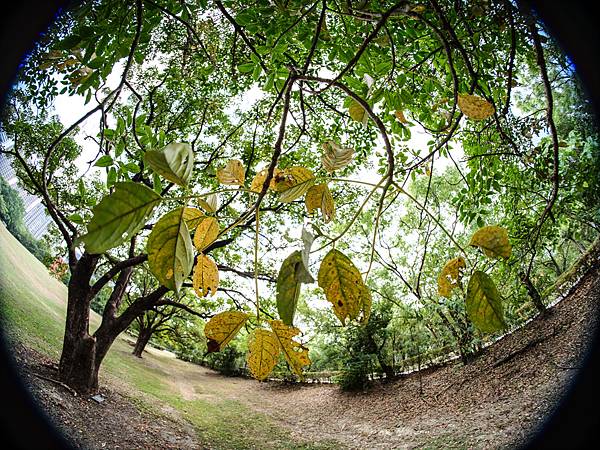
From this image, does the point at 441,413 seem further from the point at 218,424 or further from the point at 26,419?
the point at 26,419

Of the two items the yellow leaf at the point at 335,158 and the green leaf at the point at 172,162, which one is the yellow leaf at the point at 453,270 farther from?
the green leaf at the point at 172,162

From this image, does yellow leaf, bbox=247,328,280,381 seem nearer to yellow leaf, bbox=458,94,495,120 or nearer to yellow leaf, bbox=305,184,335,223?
yellow leaf, bbox=305,184,335,223

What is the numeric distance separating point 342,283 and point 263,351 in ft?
0.30

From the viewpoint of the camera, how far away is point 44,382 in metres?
3.65

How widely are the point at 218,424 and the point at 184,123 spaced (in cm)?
473

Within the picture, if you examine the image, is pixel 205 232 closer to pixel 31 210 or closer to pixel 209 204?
pixel 209 204

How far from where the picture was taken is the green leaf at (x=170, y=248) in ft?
0.75

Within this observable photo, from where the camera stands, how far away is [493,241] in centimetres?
29

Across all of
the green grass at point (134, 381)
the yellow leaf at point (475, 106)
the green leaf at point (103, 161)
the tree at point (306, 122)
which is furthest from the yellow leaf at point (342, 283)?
the green grass at point (134, 381)

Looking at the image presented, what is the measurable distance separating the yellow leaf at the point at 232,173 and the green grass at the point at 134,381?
4.61 metres

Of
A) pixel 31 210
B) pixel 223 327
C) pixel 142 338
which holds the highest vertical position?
pixel 223 327

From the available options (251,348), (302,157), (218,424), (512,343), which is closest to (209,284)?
(251,348)

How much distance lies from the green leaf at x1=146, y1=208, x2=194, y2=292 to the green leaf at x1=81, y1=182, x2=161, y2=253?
17 mm

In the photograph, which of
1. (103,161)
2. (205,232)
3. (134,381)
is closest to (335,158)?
(205,232)
